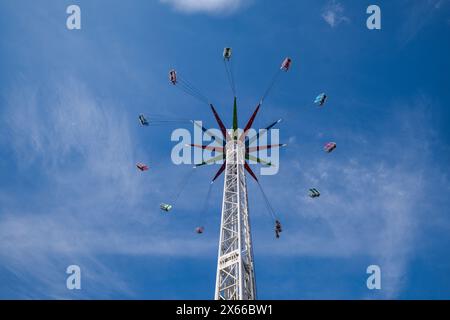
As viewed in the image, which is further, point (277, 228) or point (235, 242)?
point (277, 228)

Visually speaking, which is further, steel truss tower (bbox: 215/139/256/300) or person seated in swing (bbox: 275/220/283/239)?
person seated in swing (bbox: 275/220/283/239)

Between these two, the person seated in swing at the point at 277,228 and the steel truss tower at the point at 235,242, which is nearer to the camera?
the steel truss tower at the point at 235,242
